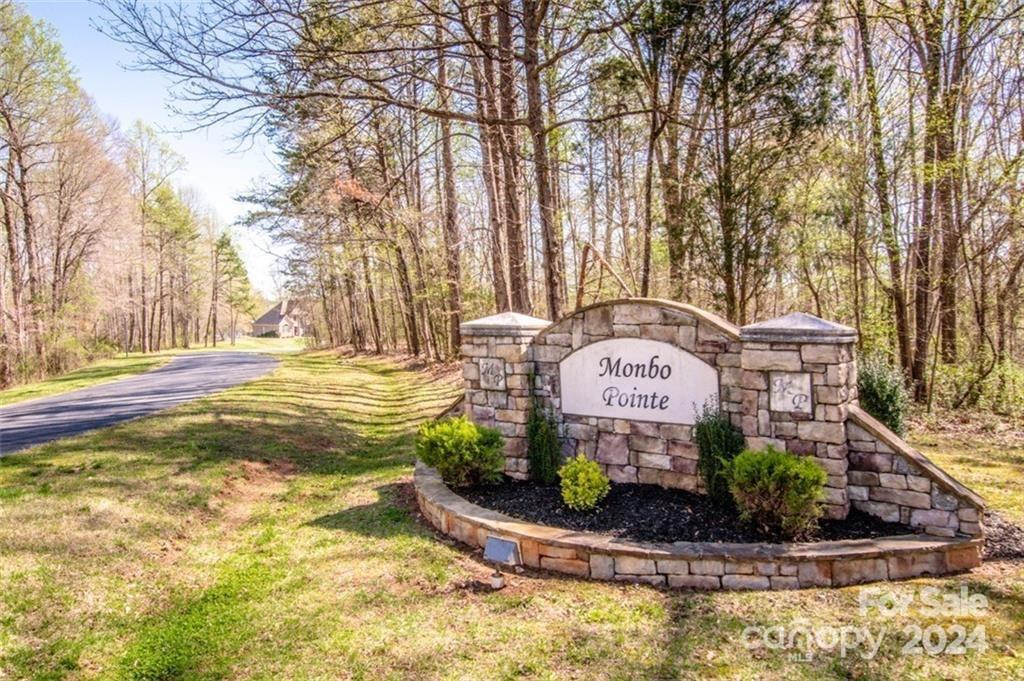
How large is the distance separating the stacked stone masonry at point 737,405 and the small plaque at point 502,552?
1.42 m

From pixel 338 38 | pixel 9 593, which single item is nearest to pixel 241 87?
pixel 338 38

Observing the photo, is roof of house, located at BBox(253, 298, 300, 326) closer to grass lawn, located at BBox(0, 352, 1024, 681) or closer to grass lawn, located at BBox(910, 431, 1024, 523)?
grass lawn, located at BBox(0, 352, 1024, 681)

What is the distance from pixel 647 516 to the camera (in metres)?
4.40

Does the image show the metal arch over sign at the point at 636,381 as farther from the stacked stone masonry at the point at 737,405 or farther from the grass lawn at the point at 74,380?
the grass lawn at the point at 74,380

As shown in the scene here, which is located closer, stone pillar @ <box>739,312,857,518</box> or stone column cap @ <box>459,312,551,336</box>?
stone pillar @ <box>739,312,857,518</box>

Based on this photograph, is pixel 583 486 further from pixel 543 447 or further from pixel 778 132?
pixel 778 132

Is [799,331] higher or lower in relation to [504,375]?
higher

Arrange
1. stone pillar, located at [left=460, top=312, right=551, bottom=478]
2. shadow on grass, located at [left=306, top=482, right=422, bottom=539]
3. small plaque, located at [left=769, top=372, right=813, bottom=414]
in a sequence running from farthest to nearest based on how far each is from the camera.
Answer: stone pillar, located at [left=460, top=312, right=551, bottom=478]
shadow on grass, located at [left=306, top=482, right=422, bottom=539]
small plaque, located at [left=769, top=372, right=813, bottom=414]

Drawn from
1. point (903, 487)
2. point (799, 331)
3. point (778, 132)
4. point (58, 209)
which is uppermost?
point (58, 209)

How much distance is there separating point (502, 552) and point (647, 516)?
119cm

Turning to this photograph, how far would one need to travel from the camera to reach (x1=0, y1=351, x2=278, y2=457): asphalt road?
795 centimetres

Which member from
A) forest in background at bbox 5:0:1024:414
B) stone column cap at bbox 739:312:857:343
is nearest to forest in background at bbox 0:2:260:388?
forest in background at bbox 5:0:1024:414

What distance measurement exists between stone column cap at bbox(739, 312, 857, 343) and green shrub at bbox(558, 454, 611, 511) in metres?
1.58

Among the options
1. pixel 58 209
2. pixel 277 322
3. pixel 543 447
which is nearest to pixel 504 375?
pixel 543 447
